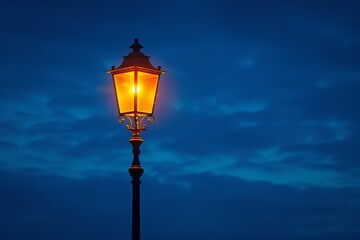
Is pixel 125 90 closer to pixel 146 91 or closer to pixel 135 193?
pixel 146 91

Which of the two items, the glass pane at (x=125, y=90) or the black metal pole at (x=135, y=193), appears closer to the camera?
the black metal pole at (x=135, y=193)

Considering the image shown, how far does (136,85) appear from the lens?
18812 mm

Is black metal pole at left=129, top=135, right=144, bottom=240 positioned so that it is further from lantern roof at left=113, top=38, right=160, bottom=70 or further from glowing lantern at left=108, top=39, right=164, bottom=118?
lantern roof at left=113, top=38, right=160, bottom=70

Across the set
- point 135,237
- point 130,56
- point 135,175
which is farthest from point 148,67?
point 135,237

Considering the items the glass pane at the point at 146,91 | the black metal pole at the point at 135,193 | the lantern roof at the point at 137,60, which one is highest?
the lantern roof at the point at 137,60

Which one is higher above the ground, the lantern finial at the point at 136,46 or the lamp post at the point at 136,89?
the lantern finial at the point at 136,46

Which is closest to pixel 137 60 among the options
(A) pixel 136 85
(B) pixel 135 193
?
(A) pixel 136 85

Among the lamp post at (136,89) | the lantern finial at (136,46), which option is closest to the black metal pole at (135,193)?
the lamp post at (136,89)

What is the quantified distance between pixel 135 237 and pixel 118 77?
10.0 ft

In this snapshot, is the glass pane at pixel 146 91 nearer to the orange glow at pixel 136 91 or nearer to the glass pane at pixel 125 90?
the orange glow at pixel 136 91

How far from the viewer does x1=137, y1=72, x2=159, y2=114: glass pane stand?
742 inches

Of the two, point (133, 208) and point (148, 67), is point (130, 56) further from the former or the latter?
point (133, 208)

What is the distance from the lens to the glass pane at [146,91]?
18.8 meters

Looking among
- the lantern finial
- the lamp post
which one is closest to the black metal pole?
the lamp post
